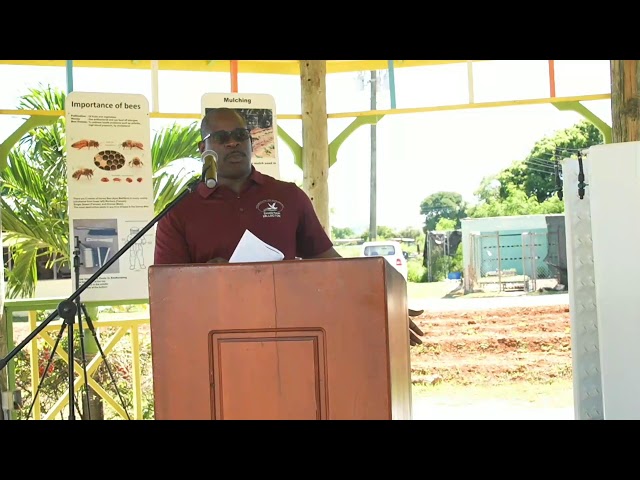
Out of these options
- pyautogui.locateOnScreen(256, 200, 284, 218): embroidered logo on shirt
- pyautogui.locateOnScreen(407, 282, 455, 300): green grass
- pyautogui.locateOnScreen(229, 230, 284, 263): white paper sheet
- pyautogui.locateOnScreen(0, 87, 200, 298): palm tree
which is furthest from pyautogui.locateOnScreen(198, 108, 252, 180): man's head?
pyautogui.locateOnScreen(407, 282, 455, 300): green grass

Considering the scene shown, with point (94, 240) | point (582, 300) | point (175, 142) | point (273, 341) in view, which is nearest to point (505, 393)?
point (175, 142)

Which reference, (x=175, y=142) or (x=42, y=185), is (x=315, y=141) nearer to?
(x=175, y=142)

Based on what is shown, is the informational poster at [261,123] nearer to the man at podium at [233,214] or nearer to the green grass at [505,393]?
the man at podium at [233,214]

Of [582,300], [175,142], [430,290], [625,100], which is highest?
[175,142]

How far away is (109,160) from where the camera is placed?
15.8 ft

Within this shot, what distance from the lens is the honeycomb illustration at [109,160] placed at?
15.7ft

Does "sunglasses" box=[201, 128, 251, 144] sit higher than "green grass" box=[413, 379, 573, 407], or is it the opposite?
"sunglasses" box=[201, 128, 251, 144]

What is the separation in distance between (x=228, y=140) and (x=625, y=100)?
243 cm

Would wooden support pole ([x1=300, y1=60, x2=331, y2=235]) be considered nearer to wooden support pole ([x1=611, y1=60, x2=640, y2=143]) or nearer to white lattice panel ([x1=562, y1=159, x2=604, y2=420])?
wooden support pole ([x1=611, y1=60, x2=640, y2=143])

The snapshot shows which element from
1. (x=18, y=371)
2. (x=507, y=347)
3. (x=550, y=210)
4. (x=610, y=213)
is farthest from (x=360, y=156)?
(x=610, y=213)

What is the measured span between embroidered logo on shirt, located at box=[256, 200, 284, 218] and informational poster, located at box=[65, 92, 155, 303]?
243 centimetres

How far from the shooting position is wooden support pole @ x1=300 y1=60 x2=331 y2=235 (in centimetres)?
557

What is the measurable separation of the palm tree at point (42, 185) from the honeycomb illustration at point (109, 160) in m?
1.41
